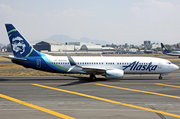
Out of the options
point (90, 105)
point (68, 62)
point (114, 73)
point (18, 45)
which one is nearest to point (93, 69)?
point (114, 73)

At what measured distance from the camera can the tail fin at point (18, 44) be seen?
32.7 meters

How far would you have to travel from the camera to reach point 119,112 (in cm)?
1498

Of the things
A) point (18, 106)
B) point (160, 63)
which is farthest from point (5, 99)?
point (160, 63)

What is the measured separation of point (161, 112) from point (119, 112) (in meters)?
3.09

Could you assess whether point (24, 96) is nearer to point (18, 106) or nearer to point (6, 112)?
point (18, 106)

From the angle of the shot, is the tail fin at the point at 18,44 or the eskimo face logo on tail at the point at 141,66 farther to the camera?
the eskimo face logo on tail at the point at 141,66

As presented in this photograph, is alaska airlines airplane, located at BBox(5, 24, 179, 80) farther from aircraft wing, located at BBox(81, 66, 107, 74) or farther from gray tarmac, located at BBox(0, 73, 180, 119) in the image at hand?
gray tarmac, located at BBox(0, 73, 180, 119)

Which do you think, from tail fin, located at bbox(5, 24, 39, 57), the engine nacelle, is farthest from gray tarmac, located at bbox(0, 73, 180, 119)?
tail fin, located at bbox(5, 24, 39, 57)

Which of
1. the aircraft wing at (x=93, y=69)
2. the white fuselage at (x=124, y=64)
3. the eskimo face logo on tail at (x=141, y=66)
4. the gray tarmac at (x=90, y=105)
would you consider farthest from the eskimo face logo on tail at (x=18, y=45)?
the eskimo face logo on tail at (x=141, y=66)

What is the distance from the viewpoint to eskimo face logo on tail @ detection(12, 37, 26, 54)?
1305 inches

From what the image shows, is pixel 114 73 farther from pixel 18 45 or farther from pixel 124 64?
pixel 18 45

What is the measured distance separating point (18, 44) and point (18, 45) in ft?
0.53

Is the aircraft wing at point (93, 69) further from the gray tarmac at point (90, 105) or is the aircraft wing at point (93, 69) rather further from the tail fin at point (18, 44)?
the tail fin at point (18, 44)

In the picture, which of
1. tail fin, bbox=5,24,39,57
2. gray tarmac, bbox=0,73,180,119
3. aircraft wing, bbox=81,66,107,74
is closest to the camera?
gray tarmac, bbox=0,73,180,119
